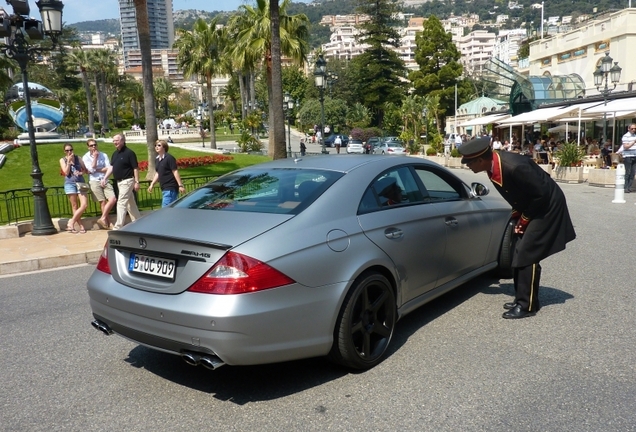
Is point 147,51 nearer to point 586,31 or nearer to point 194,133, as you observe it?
point 586,31

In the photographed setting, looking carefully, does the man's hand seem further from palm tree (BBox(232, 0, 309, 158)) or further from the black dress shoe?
palm tree (BBox(232, 0, 309, 158))

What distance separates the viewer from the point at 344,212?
4152 millimetres

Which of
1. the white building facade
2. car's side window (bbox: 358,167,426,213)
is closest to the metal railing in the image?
car's side window (bbox: 358,167,426,213)

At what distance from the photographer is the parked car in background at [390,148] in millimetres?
41562

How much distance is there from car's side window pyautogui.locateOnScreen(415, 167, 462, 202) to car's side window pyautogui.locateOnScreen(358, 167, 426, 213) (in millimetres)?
192

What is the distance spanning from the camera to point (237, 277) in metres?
3.44

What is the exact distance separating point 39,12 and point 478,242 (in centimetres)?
995

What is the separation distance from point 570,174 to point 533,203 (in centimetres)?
1752

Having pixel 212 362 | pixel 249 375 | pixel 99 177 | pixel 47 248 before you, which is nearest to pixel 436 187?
pixel 249 375

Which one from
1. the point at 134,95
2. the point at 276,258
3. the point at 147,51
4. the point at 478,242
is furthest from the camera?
the point at 134,95

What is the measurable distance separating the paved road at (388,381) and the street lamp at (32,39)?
5387 mm

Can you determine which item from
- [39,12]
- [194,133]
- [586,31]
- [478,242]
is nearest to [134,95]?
[194,133]

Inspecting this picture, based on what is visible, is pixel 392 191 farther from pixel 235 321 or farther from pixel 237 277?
pixel 235 321

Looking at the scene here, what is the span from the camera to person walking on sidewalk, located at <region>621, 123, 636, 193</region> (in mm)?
16297
